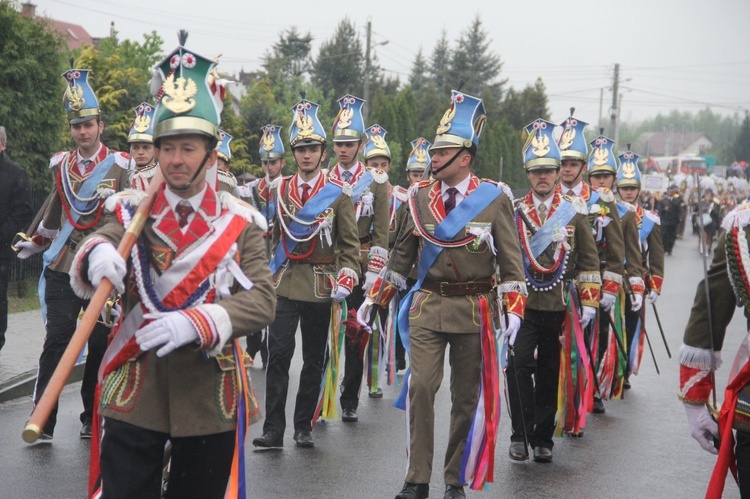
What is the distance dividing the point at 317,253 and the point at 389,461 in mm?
1681

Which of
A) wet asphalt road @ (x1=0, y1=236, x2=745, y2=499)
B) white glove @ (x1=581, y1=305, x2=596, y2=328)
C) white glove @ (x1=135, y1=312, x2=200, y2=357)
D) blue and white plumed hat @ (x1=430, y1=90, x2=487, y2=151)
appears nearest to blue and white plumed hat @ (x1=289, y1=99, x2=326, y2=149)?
blue and white plumed hat @ (x1=430, y1=90, x2=487, y2=151)

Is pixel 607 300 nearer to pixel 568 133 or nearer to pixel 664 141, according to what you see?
pixel 568 133

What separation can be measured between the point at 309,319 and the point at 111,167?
187 centimetres

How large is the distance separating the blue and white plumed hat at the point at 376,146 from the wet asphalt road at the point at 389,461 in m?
3.22

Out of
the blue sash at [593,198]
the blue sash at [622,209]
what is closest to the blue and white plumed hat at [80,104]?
the blue sash at [593,198]

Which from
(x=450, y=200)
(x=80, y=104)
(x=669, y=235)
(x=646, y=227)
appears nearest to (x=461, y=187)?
(x=450, y=200)

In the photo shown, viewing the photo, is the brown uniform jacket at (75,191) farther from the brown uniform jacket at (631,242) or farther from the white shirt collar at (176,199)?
the brown uniform jacket at (631,242)

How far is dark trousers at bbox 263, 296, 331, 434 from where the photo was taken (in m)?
7.76

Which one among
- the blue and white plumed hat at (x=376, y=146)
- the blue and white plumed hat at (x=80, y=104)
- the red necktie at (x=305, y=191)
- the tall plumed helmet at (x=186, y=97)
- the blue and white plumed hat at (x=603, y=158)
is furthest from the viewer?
the blue and white plumed hat at (x=376, y=146)

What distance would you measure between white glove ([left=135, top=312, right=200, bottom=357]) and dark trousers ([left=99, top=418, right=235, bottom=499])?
0.42 metres

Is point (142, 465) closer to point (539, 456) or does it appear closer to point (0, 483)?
point (0, 483)

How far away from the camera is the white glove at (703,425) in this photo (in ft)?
14.8

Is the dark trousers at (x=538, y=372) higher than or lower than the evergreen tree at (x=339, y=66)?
lower

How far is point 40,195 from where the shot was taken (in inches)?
610
